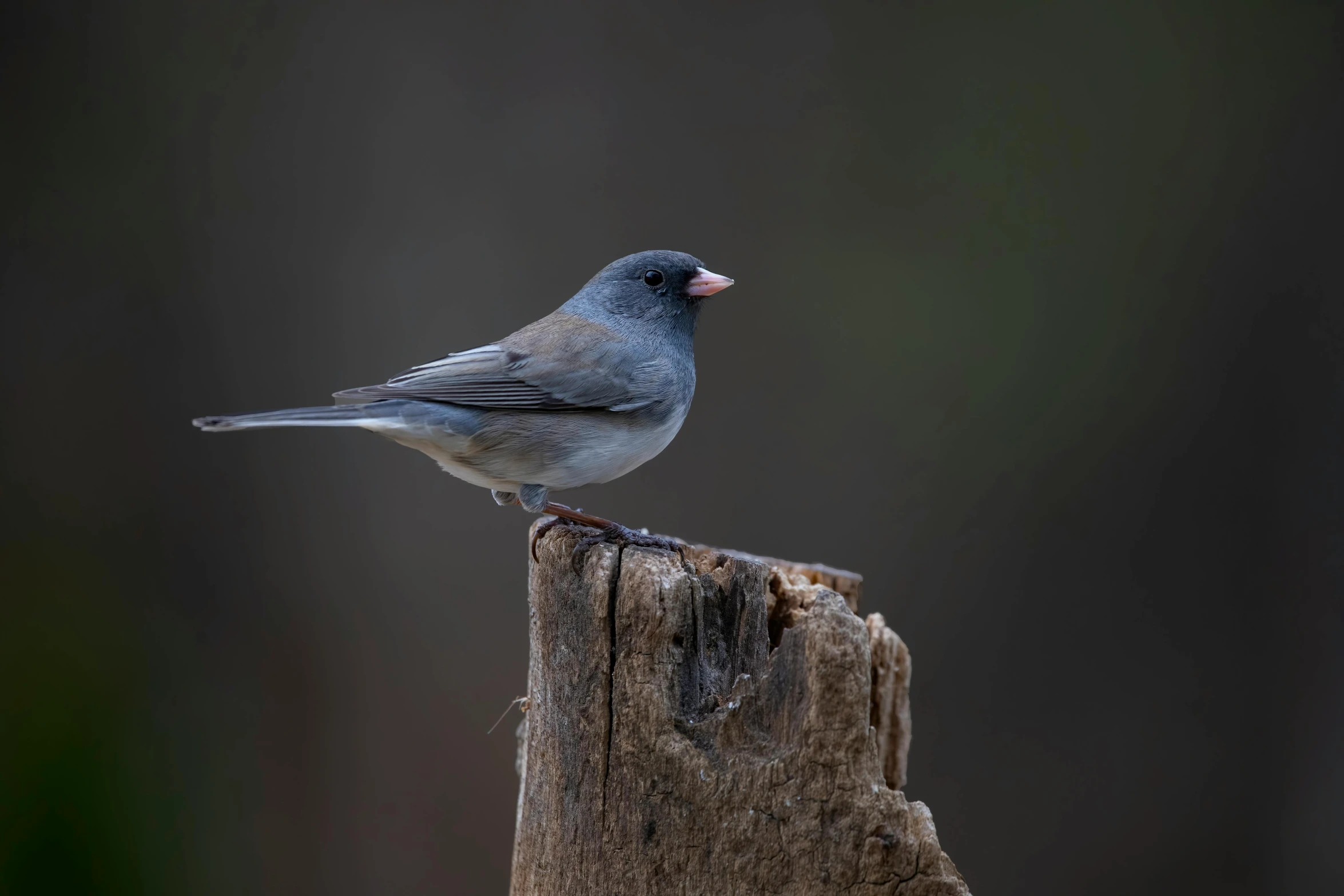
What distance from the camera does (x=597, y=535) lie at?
2.43m

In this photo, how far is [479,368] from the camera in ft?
9.22

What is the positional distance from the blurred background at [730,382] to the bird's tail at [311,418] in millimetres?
2196

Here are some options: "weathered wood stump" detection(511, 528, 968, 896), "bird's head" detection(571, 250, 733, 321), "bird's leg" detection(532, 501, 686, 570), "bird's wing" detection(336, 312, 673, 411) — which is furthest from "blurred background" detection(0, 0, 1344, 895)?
"weathered wood stump" detection(511, 528, 968, 896)

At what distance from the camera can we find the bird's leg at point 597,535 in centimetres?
222

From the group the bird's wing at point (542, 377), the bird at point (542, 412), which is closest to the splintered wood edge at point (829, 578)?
the bird at point (542, 412)

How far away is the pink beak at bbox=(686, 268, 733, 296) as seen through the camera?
127 inches

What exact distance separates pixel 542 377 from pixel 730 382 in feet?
7.63

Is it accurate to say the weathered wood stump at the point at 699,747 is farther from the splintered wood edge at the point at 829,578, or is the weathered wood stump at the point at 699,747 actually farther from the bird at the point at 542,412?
the splintered wood edge at the point at 829,578

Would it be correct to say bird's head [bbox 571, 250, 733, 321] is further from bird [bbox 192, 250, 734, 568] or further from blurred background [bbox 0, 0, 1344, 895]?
blurred background [bbox 0, 0, 1344, 895]

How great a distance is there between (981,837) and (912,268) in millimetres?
2831

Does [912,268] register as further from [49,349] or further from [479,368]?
[49,349]

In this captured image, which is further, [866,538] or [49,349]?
[866,538]

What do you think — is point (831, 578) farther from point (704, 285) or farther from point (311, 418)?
point (311, 418)

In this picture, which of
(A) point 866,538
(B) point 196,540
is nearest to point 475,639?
(B) point 196,540
